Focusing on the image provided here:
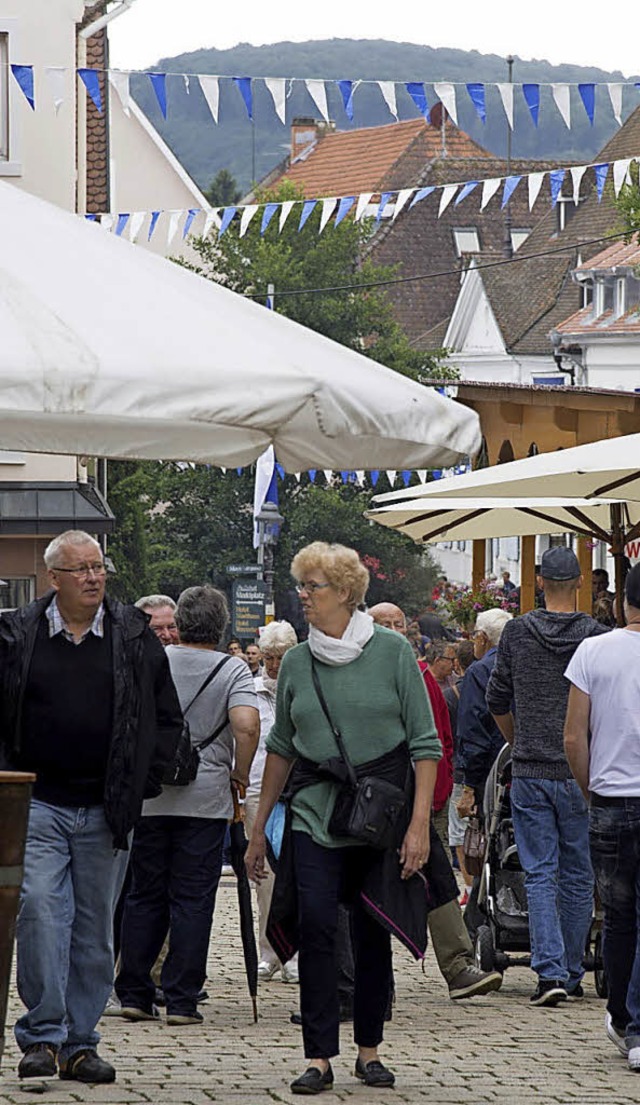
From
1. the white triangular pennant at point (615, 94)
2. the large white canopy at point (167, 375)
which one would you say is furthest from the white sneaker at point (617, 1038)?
the white triangular pennant at point (615, 94)

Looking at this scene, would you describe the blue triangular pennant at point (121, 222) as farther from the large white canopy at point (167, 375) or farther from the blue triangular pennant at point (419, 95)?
the large white canopy at point (167, 375)

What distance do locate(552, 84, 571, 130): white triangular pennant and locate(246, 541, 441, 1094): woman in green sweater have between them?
11158 mm

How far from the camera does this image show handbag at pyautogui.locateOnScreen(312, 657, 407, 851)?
7.35 m

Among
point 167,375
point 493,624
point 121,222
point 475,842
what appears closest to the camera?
point 167,375

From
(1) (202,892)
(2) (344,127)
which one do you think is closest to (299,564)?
(1) (202,892)

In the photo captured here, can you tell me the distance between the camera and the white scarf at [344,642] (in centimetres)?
752

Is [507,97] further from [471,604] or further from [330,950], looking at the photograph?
[330,950]

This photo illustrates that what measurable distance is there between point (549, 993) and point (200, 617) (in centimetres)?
225

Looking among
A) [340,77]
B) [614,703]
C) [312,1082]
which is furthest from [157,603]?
[340,77]

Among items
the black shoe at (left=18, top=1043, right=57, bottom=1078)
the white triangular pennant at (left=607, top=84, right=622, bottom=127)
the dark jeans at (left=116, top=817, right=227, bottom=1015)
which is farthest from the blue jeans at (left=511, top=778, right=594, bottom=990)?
the white triangular pennant at (left=607, top=84, right=622, bottom=127)

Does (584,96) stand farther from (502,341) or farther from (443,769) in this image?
(502,341)

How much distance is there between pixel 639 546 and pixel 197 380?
32362 millimetres

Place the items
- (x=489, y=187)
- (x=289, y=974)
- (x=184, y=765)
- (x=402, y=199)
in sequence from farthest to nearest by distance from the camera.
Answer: (x=402, y=199), (x=489, y=187), (x=289, y=974), (x=184, y=765)

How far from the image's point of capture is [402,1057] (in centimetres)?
830
